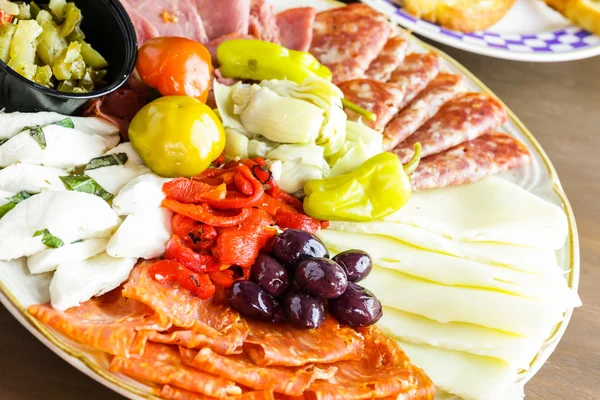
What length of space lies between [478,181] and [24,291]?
6.13 feet

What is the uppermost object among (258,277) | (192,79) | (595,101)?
(192,79)

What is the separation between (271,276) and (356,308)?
0.92 feet

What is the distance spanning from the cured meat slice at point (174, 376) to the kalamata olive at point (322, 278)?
0.38 meters

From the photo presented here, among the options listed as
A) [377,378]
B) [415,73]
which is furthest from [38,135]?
[415,73]

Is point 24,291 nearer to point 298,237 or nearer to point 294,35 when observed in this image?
point 298,237

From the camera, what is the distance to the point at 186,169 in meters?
2.13

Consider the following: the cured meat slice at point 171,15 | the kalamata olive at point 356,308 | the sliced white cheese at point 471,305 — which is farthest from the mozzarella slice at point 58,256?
the cured meat slice at point 171,15

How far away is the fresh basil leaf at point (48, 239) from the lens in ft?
5.65

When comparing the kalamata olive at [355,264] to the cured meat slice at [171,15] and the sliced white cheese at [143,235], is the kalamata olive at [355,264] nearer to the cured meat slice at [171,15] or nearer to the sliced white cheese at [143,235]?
the sliced white cheese at [143,235]

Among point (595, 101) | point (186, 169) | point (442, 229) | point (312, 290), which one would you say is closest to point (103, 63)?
point (186, 169)

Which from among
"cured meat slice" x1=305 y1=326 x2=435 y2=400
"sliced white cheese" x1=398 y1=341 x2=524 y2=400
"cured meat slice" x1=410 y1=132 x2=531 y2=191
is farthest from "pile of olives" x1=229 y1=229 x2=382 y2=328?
"cured meat slice" x1=410 y1=132 x2=531 y2=191

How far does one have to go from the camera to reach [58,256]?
1.72 m

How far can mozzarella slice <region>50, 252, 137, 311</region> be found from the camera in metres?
1.68

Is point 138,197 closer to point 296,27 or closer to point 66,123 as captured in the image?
point 66,123
